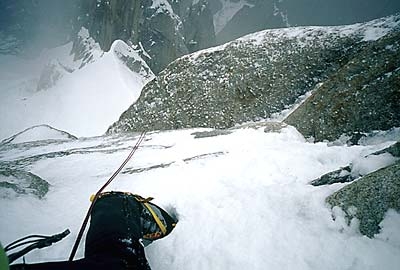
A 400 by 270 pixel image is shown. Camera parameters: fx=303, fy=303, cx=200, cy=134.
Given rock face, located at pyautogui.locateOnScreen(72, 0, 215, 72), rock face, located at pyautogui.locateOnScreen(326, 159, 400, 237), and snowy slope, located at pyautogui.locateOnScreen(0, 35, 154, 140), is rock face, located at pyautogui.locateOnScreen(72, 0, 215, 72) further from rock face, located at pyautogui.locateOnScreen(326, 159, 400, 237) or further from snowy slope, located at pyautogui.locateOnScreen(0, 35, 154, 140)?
rock face, located at pyautogui.locateOnScreen(326, 159, 400, 237)

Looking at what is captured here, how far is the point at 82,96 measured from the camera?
5884 cm

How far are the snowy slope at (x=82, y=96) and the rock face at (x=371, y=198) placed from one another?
4751 centimetres

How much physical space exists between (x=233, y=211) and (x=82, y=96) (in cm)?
5956

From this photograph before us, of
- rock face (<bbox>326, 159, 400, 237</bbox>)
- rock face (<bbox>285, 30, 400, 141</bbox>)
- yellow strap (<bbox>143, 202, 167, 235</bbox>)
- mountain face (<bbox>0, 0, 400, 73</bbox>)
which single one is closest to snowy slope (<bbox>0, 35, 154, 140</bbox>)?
mountain face (<bbox>0, 0, 400, 73</bbox>)

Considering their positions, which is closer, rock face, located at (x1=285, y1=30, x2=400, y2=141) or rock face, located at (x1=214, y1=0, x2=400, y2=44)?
rock face, located at (x1=285, y1=30, x2=400, y2=141)

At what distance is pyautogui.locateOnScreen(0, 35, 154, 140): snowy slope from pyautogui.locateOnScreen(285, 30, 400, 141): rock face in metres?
41.1

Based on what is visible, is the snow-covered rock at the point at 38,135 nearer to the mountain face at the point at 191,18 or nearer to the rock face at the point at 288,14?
the mountain face at the point at 191,18

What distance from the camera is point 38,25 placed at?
163500 millimetres

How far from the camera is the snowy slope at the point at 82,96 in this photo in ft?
171

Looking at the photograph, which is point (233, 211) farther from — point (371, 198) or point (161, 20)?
point (161, 20)

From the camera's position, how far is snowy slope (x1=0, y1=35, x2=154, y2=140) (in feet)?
171

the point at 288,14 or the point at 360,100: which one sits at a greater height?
the point at 288,14

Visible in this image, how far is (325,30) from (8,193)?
2108 cm

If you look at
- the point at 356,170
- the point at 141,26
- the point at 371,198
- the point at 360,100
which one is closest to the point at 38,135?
the point at 360,100
